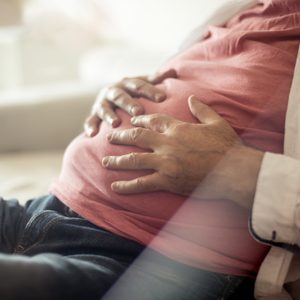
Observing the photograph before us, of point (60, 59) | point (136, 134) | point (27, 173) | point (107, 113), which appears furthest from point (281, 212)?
point (60, 59)

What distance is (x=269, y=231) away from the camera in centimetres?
67

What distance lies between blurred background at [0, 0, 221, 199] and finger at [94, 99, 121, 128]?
27cm

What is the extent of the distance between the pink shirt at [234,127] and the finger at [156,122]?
0.03m

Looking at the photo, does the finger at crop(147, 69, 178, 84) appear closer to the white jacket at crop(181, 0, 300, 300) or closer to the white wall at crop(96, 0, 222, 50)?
the white jacket at crop(181, 0, 300, 300)

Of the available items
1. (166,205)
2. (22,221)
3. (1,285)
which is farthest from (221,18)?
(1,285)

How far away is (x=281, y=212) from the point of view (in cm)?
66

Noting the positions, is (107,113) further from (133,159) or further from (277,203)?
(277,203)

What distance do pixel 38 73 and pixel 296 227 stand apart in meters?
2.03

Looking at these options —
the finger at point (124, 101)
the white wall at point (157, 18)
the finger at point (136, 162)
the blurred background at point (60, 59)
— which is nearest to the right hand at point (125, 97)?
the finger at point (124, 101)

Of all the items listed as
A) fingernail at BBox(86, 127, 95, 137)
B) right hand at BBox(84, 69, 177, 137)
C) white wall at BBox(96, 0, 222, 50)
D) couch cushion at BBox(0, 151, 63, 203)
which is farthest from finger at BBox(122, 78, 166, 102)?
white wall at BBox(96, 0, 222, 50)

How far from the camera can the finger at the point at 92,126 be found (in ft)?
2.76

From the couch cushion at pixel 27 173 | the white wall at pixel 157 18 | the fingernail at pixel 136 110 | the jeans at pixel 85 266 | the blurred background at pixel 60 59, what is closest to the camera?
the jeans at pixel 85 266

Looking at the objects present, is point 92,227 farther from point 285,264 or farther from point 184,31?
Answer: point 184,31

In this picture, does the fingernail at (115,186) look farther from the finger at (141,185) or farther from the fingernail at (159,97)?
the fingernail at (159,97)
